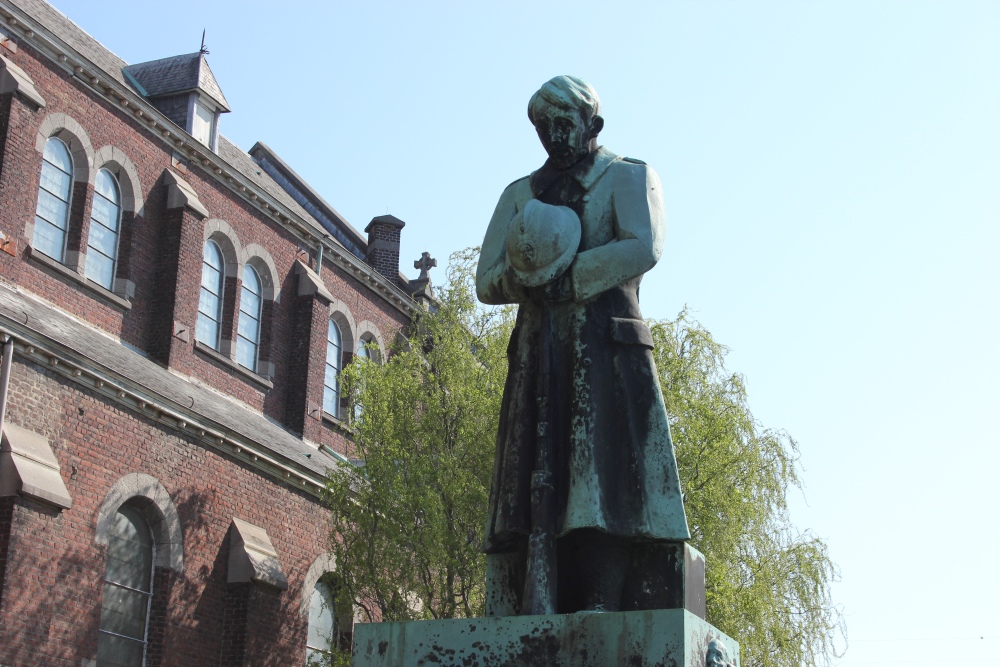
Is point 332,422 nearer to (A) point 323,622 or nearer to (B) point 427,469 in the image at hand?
(A) point 323,622

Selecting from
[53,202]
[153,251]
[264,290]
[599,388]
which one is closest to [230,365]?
[264,290]

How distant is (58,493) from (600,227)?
14964 millimetres

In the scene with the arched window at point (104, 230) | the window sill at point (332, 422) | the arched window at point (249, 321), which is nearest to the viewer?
the arched window at point (104, 230)

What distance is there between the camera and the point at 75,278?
22.7 meters

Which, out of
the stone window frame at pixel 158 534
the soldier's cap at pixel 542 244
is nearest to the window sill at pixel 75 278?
the stone window frame at pixel 158 534

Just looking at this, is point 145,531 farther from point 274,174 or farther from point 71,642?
point 274,174

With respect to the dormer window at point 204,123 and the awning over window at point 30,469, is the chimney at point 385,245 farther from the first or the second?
the awning over window at point 30,469

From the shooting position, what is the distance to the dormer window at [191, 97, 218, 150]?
28.1 meters

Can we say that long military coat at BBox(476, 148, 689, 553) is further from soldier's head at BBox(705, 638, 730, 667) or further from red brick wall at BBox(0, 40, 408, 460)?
red brick wall at BBox(0, 40, 408, 460)

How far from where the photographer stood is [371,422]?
869 inches

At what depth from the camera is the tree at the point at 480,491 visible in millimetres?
19047

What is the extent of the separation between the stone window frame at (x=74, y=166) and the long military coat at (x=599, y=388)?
18778mm

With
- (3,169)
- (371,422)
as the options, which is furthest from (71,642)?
(3,169)

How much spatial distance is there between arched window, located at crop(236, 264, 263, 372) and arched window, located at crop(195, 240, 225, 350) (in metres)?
0.70
